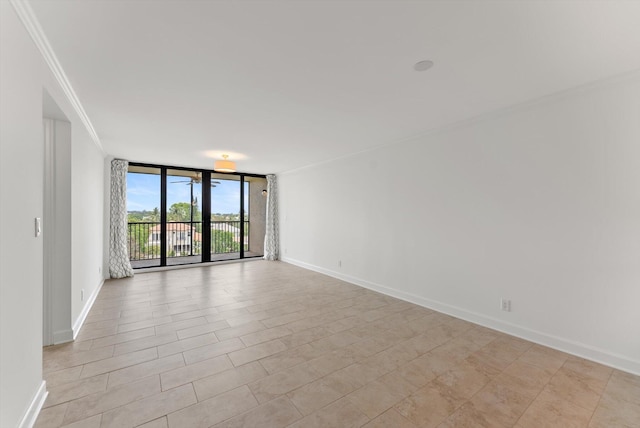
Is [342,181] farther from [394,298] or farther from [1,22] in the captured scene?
[1,22]

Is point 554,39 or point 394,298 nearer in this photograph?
point 554,39

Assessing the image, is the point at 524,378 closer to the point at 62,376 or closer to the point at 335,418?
the point at 335,418

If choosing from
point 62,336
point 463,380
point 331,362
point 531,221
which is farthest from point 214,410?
point 531,221

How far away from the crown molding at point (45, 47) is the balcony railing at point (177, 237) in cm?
372

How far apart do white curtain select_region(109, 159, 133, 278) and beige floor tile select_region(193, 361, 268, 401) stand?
14.0 ft

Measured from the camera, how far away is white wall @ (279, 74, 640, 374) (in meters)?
2.19

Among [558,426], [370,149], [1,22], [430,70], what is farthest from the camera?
[370,149]

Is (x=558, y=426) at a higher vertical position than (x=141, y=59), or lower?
lower

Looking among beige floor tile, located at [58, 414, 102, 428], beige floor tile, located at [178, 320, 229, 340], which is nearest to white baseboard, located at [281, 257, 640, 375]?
beige floor tile, located at [178, 320, 229, 340]

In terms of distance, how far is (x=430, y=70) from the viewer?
6.77ft

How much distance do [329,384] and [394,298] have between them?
2267 mm

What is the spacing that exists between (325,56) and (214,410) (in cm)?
255

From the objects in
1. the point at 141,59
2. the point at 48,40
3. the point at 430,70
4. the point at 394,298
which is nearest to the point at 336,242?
the point at 394,298

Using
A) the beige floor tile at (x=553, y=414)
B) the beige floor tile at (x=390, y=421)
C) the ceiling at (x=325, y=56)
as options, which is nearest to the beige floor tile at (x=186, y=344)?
the beige floor tile at (x=390, y=421)
